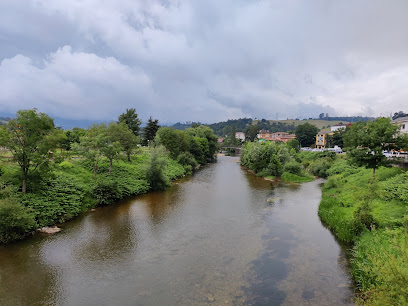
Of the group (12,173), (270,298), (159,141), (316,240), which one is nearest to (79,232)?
(12,173)

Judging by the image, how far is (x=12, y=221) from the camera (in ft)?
57.4

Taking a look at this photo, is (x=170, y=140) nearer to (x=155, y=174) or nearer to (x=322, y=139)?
(x=155, y=174)

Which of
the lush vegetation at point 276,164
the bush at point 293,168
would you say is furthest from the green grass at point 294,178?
the bush at point 293,168

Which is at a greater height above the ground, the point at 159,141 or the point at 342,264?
the point at 159,141

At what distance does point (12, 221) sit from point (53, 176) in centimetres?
719

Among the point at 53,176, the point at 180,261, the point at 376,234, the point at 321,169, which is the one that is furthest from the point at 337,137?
the point at 53,176

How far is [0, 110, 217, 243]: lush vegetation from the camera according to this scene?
62.3ft

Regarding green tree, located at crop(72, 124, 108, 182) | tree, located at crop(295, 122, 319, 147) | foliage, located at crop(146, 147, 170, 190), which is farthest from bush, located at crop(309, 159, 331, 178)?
tree, located at crop(295, 122, 319, 147)

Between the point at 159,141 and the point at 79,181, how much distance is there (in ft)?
92.3

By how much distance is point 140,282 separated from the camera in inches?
555

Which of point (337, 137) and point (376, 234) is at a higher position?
point (337, 137)

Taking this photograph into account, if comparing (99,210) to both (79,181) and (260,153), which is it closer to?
(79,181)

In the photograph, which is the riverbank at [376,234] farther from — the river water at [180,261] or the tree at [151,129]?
the tree at [151,129]

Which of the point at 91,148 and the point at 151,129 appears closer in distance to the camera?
the point at 91,148
